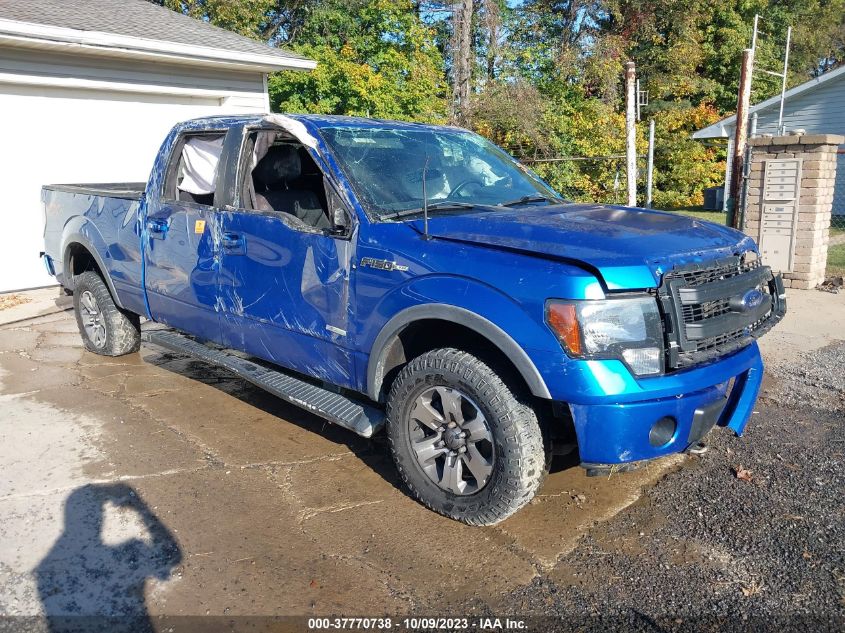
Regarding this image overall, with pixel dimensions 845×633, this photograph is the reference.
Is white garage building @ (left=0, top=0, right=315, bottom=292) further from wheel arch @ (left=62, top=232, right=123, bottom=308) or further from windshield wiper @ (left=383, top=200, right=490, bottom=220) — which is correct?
windshield wiper @ (left=383, top=200, right=490, bottom=220)

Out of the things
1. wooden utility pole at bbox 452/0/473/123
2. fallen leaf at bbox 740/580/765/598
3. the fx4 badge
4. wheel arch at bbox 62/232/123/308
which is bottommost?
fallen leaf at bbox 740/580/765/598

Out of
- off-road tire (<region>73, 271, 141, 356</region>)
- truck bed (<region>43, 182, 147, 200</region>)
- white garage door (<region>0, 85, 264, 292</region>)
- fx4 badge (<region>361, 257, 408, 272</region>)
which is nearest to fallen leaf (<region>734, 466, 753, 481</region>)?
fx4 badge (<region>361, 257, 408, 272</region>)

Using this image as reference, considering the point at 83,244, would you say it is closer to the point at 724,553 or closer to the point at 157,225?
the point at 157,225

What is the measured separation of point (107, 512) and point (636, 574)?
2663mm

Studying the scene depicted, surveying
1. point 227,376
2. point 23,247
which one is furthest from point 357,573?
point 23,247

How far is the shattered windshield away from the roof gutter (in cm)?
648

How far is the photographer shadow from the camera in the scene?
2859 millimetres

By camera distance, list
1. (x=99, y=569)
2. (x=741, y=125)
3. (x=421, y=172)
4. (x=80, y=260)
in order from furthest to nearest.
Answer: (x=741, y=125)
(x=80, y=260)
(x=421, y=172)
(x=99, y=569)

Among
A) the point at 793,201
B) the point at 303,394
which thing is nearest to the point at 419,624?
the point at 303,394

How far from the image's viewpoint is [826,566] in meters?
3.09

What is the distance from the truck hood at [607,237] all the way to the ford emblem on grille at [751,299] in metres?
0.22

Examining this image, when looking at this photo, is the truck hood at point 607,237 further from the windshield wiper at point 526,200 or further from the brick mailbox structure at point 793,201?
the brick mailbox structure at point 793,201

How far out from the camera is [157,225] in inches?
202

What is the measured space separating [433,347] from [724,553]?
5.52 feet
